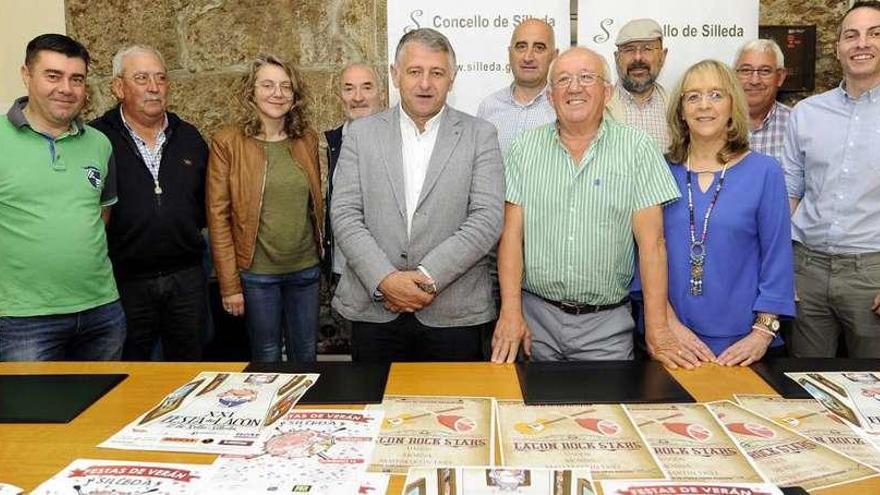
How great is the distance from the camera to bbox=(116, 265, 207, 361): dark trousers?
286 cm

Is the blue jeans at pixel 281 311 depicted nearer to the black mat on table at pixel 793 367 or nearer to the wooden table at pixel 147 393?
the wooden table at pixel 147 393

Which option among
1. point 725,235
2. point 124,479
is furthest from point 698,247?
point 124,479

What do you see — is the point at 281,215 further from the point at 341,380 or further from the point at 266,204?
the point at 341,380

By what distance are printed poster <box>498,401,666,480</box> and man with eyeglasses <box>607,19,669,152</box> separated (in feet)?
6.28

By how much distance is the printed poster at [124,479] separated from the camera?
47.8 inches

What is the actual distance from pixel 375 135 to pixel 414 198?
25cm

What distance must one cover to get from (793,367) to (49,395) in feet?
5.95

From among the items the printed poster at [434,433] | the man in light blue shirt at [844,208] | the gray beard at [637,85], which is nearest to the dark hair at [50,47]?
the printed poster at [434,433]

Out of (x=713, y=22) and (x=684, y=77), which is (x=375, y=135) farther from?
(x=713, y=22)

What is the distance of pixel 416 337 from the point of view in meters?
2.34

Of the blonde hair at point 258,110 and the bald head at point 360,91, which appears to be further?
the bald head at point 360,91

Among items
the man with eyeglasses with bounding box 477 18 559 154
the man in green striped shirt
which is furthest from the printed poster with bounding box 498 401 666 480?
the man with eyeglasses with bounding box 477 18 559 154

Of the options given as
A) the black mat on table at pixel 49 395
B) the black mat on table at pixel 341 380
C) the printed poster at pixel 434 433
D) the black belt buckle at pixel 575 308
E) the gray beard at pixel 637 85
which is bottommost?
the printed poster at pixel 434 433

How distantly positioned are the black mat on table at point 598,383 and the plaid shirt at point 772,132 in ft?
6.07
